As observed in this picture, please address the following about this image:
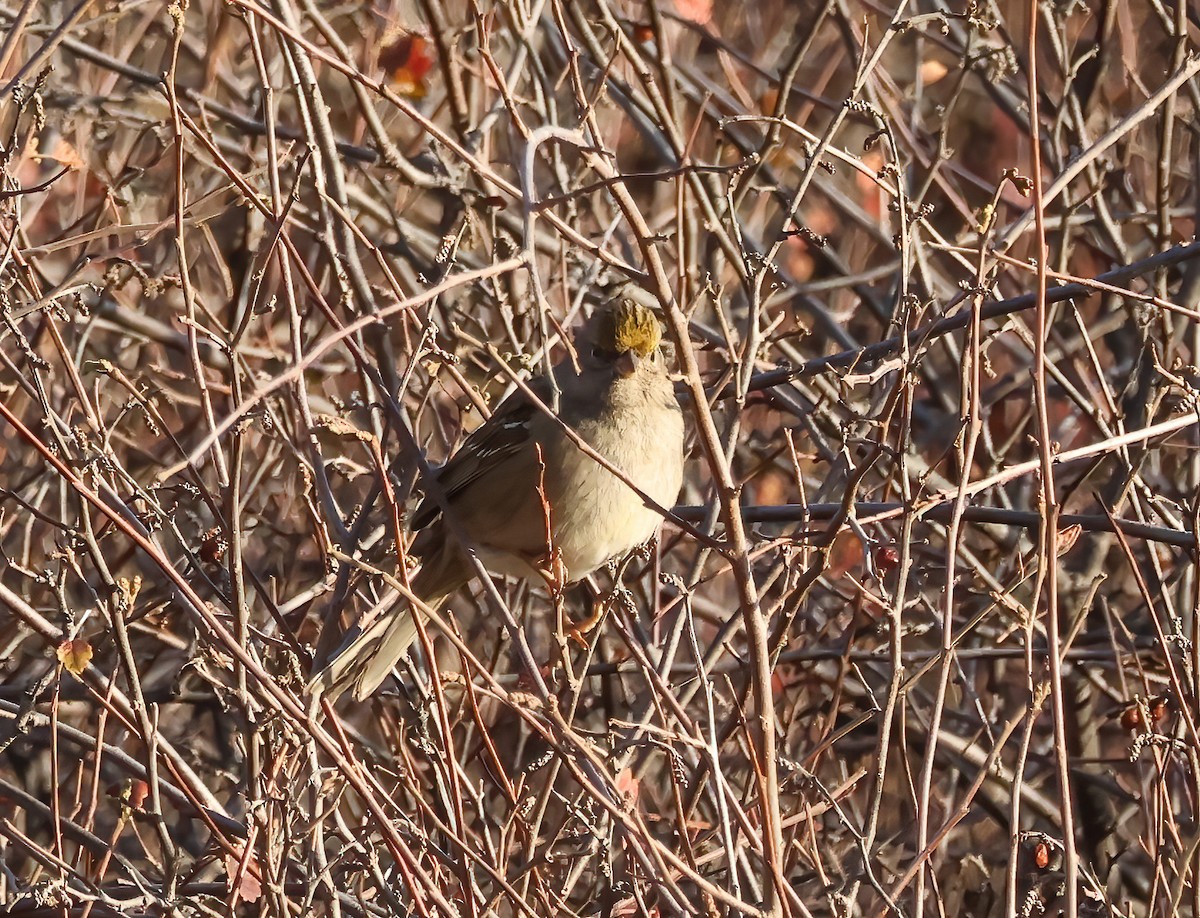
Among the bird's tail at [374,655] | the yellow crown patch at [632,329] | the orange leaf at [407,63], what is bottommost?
the bird's tail at [374,655]

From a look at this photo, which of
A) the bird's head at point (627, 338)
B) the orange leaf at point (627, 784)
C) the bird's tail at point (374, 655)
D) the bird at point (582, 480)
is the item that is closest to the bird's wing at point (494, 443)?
the bird at point (582, 480)

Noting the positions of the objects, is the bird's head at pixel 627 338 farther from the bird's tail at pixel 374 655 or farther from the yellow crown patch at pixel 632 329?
the bird's tail at pixel 374 655

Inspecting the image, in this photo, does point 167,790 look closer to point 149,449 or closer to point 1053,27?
point 149,449

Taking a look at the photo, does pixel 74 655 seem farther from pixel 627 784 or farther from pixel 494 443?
pixel 494 443

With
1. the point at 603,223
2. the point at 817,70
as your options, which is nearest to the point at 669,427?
the point at 603,223

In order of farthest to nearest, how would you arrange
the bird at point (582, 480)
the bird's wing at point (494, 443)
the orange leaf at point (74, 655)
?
the bird's wing at point (494, 443)
the bird at point (582, 480)
the orange leaf at point (74, 655)

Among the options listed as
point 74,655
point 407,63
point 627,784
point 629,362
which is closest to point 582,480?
point 629,362

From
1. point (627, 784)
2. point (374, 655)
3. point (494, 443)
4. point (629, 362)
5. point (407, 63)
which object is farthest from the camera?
point (407, 63)
